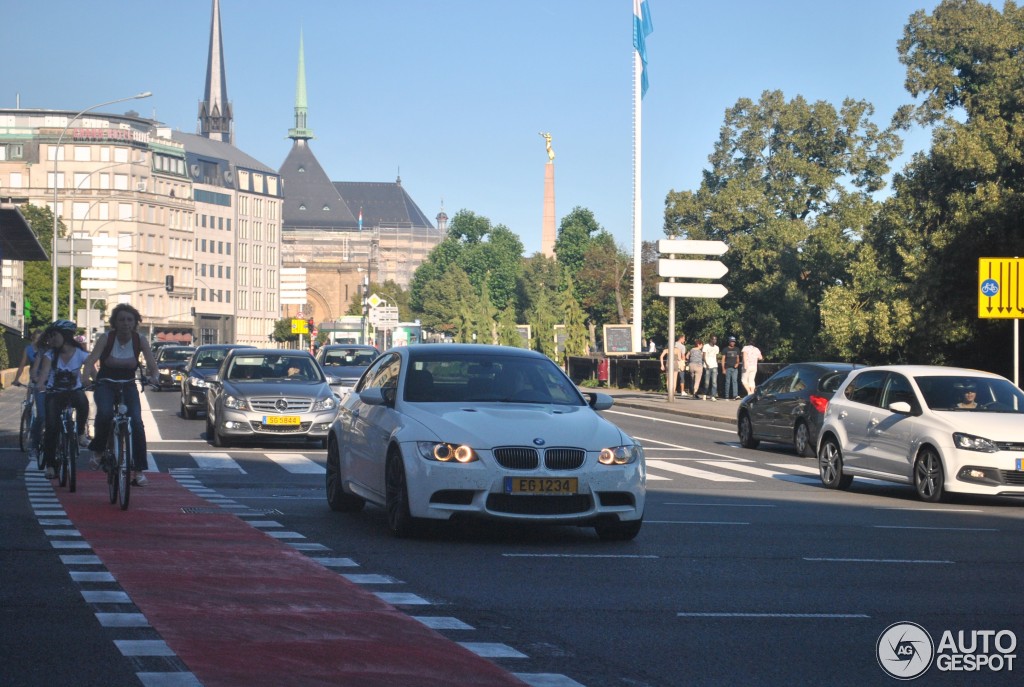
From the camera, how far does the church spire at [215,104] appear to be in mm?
194500

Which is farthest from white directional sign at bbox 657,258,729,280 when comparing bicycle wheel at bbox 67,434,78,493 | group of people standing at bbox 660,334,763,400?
bicycle wheel at bbox 67,434,78,493

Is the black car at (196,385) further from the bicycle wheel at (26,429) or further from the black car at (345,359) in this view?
the bicycle wheel at (26,429)

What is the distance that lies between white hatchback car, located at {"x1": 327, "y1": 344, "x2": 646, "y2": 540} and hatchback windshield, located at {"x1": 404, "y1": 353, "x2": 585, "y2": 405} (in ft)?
0.04

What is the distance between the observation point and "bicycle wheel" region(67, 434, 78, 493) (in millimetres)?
16203

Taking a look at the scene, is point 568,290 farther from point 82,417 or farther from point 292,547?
point 292,547

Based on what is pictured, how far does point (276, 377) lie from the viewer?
84.9ft

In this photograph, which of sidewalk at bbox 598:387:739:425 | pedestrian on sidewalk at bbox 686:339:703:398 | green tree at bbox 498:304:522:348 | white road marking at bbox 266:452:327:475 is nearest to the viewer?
white road marking at bbox 266:452:327:475

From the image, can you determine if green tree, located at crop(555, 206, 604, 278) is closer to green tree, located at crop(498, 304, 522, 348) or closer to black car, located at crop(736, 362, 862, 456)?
green tree, located at crop(498, 304, 522, 348)

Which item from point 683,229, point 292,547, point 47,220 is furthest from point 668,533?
point 47,220

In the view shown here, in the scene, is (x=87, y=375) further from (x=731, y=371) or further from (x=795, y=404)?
(x=731, y=371)

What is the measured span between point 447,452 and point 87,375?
4569 millimetres

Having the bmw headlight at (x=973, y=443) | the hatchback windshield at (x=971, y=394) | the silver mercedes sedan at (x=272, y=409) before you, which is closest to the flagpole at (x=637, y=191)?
the silver mercedes sedan at (x=272, y=409)

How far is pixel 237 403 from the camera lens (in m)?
24.6

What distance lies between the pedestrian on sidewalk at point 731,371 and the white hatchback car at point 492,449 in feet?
109
